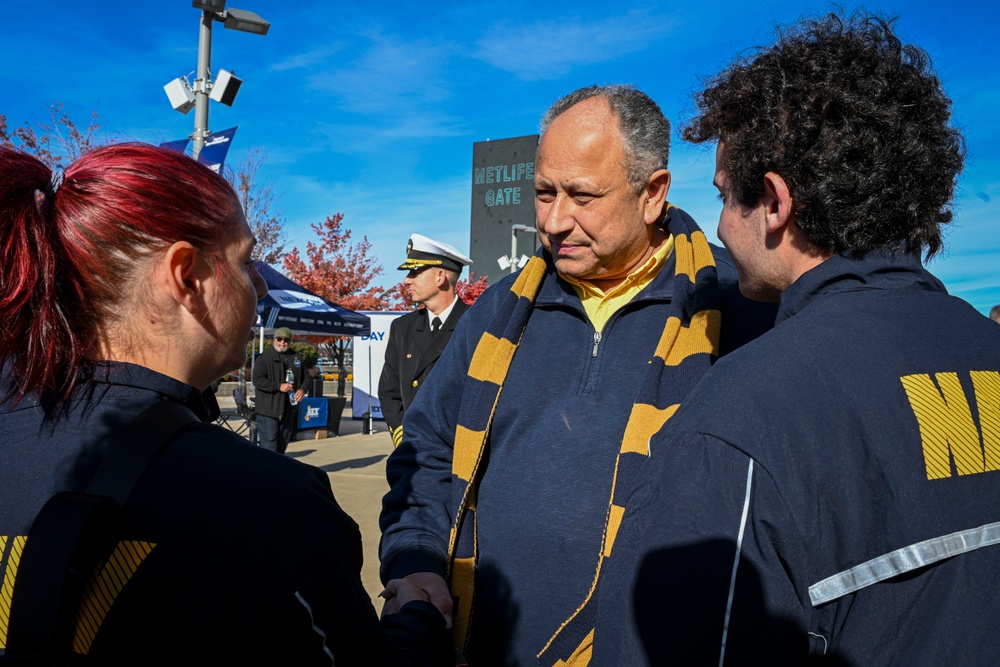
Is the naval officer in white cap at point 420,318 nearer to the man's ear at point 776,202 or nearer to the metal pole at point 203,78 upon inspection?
the metal pole at point 203,78

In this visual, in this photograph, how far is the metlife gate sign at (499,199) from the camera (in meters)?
10.3

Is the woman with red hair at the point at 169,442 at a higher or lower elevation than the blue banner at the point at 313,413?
higher

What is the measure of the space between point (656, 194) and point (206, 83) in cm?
805

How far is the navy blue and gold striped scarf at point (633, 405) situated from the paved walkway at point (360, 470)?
2.52m

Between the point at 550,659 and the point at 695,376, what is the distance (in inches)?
32.4

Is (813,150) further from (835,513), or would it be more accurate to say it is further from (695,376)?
(695,376)

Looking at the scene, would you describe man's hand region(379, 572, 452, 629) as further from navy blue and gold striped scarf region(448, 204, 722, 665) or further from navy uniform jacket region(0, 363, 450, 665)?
navy uniform jacket region(0, 363, 450, 665)

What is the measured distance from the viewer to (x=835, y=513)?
1.09 meters

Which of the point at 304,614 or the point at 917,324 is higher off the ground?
the point at 917,324

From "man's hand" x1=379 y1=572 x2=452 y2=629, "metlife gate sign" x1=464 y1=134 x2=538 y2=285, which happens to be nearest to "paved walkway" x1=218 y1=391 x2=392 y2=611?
"man's hand" x1=379 y1=572 x2=452 y2=629

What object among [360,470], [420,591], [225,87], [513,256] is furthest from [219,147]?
[420,591]

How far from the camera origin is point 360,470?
10414 mm

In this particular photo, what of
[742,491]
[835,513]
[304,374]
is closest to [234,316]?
[742,491]

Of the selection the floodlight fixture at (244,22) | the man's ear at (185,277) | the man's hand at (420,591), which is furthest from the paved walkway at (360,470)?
the floodlight fixture at (244,22)
